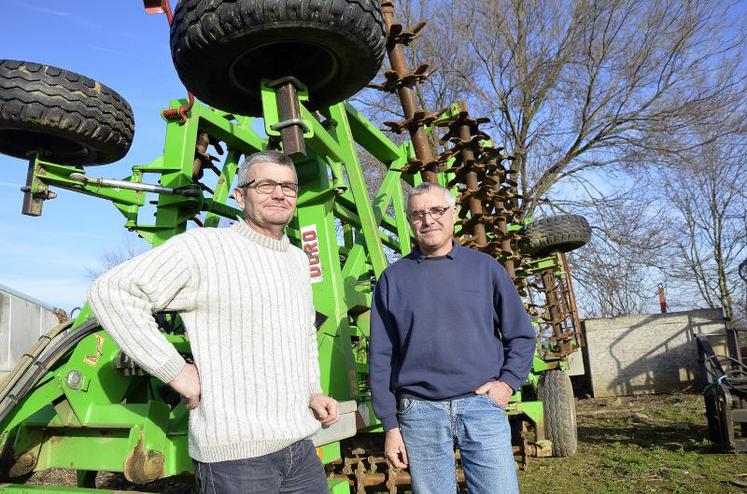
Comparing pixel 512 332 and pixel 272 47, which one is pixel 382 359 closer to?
pixel 512 332

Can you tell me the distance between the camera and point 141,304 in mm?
1892

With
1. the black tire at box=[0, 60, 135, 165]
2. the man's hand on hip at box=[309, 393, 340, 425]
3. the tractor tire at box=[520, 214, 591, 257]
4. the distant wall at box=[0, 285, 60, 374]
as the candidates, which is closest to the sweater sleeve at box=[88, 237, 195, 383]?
the man's hand on hip at box=[309, 393, 340, 425]

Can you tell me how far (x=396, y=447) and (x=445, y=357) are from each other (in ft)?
1.31

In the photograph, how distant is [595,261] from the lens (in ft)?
49.9

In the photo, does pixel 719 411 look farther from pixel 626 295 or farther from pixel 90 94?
pixel 626 295

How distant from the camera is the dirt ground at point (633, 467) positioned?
5.27 m

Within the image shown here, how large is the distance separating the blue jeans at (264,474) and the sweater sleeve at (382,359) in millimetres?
417

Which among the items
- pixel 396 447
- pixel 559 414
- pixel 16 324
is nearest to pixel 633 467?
pixel 559 414

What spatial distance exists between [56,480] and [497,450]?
5235 millimetres

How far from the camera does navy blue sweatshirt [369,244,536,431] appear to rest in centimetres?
239

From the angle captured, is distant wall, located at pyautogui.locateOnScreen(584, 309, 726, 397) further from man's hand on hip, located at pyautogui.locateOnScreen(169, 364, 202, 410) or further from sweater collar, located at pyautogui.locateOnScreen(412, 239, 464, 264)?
man's hand on hip, located at pyautogui.locateOnScreen(169, 364, 202, 410)

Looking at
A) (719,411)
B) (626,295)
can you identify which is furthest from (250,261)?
(626,295)

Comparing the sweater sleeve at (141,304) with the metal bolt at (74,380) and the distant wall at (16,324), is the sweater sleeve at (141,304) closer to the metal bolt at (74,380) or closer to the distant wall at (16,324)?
the metal bolt at (74,380)

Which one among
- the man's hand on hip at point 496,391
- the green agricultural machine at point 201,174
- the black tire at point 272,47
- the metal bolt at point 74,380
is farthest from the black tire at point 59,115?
the man's hand on hip at point 496,391
